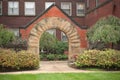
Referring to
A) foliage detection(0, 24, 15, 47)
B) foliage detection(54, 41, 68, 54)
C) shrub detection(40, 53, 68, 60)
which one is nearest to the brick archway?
foliage detection(0, 24, 15, 47)

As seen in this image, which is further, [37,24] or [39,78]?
[37,24]

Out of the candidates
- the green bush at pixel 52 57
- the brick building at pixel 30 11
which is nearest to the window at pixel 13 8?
the brick building at pixel 30 11

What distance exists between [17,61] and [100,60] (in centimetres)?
523

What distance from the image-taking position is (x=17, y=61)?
20953 mm

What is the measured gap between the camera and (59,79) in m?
16.4

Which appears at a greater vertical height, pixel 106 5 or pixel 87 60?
pixel 106 5

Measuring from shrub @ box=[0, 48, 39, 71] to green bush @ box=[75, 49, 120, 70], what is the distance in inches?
117

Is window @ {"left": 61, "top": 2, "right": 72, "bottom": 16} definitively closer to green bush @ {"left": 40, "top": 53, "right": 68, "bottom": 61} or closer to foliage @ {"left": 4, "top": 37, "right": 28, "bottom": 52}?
green bush @ {"left": 40, "top": 53, "right": 68, "bottom": 61}

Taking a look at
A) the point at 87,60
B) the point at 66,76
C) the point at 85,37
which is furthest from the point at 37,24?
the point at 66,76

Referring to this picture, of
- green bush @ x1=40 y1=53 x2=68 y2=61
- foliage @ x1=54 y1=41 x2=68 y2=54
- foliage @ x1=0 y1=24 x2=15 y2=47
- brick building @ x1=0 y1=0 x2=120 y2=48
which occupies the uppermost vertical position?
brick building @ x1=0 y1=0 x2=120 y2=48

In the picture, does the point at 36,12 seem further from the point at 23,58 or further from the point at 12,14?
the point at 23,58

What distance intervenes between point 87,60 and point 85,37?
7930mm

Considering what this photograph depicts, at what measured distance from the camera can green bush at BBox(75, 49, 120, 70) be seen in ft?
69.6

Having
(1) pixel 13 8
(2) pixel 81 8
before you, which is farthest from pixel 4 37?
(2) pixel 81 8
